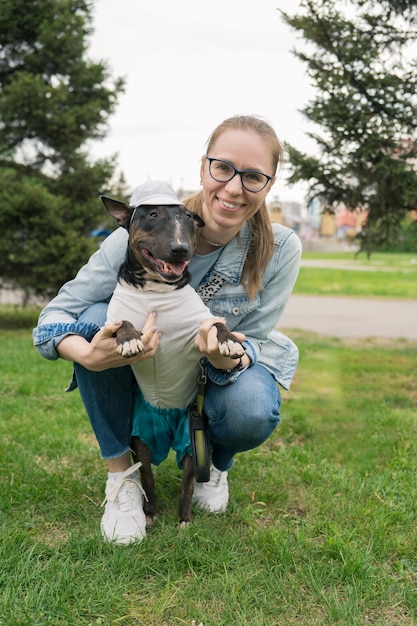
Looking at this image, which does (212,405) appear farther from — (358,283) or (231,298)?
(358,283)

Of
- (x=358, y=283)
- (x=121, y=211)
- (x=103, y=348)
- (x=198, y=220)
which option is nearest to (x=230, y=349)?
(x=103, y=348)

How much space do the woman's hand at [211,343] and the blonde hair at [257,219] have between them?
0.45 metres

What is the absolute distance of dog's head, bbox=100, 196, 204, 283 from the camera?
249cm

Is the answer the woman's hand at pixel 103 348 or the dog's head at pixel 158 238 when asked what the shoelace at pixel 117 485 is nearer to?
the woman's hand at pixel 103 348

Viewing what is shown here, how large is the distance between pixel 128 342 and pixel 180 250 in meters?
0.38

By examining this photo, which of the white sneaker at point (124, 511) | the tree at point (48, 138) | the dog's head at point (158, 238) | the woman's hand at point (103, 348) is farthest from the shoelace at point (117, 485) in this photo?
the tree at point (48, 138)

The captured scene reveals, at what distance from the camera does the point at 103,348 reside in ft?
8.46

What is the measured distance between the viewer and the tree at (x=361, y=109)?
651 cm

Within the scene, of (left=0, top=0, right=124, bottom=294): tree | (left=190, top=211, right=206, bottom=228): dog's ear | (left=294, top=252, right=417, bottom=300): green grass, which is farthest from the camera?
(left=294, top=252, right=417, bottom=300): green grass

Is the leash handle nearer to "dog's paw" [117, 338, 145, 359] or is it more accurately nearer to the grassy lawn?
the grassy lawn

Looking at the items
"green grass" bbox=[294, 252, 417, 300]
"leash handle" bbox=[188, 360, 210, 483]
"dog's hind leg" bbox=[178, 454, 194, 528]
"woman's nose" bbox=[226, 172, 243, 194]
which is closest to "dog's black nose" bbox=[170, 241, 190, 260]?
"woman's nose" bbox=[226, 172, 243, 194]

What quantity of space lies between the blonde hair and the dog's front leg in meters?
0.74

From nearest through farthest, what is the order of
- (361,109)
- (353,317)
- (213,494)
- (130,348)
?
1. (130,348)
2. (213,494)
3. (361,109)
4. (353,317)

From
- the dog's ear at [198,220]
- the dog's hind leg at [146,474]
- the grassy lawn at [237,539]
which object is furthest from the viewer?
the dog's hind leg at [146,474]
